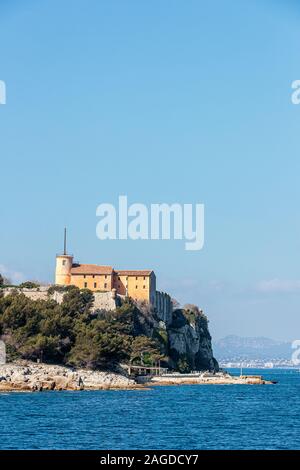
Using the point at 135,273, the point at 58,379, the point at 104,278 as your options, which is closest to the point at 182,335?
the point at 135,273

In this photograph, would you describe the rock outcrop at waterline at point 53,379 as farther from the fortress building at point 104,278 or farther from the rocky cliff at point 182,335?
the fortress building at point 104,278

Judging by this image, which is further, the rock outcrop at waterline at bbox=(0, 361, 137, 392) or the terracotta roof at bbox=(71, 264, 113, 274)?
the terracotta roof at bbox=(71, 264, 113, 274)

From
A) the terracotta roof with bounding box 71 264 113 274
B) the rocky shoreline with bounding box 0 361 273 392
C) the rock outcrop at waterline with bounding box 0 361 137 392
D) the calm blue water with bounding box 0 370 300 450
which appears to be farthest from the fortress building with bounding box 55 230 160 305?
the calm blue water with bounding box 0 370 300 450

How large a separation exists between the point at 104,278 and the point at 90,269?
2.03 metres

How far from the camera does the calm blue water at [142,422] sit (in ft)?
119

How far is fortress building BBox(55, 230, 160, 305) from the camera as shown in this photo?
94750 mm

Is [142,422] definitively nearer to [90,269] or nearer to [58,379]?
[58,379]

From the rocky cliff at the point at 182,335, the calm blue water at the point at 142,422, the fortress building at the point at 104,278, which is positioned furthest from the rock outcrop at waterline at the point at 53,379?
the fortress building at the point at 104,278

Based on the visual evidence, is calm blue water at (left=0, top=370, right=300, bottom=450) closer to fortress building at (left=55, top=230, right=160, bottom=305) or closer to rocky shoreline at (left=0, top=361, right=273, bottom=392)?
rocky shoreline at (left=0, top=361, right=273, bottom=392)

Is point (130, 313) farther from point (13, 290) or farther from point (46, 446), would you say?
point (46, 446)

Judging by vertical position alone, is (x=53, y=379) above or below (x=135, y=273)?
below

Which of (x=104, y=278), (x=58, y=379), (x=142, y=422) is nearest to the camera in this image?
(x=142, y=422)

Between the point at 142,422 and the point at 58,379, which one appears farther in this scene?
the point at 58,379

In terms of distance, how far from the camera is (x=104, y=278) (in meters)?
94.9
